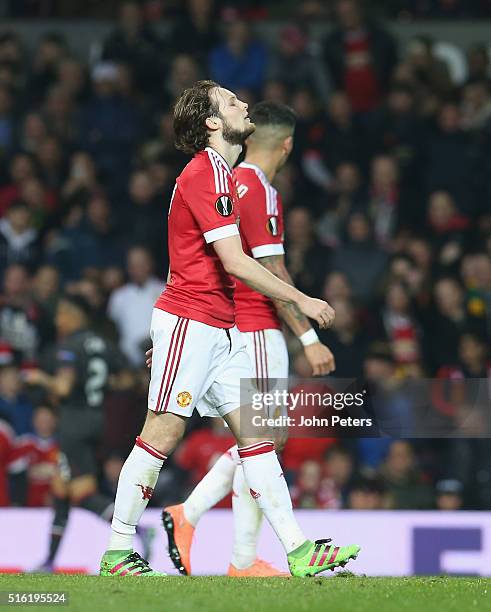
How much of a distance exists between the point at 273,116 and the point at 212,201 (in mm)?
1427

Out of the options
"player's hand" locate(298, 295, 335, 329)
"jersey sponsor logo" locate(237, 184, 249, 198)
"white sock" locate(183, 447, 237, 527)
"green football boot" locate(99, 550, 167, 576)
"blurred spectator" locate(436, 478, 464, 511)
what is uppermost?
"jersey sponsor logo" locate(237, 184, 249, 198)

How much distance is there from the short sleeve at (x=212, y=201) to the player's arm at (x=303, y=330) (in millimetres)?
687

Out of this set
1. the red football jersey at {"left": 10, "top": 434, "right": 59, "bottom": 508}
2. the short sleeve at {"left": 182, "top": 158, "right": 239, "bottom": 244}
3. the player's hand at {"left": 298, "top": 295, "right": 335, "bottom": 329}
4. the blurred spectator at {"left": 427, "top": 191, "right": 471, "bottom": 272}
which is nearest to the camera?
the player's hand at {"left": 298, "top": 295, "right": 335, "bottom": 329}

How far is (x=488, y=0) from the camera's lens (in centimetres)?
1623

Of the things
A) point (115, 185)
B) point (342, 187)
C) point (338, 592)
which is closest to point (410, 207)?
point (342, 187)

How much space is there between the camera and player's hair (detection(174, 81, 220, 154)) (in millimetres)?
7082

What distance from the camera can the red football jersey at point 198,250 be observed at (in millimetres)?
6871

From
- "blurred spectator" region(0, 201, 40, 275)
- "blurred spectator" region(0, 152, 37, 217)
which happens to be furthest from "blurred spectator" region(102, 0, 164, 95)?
"blurred spectator" region(0, 201, 40, 275)

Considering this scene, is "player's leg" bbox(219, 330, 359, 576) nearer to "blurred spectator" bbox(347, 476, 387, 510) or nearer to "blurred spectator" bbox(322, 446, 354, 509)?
"blurred spectator" bbox(347, 476, 387, 510)

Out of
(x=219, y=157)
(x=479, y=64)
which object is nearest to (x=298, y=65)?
(x=479, y=64)

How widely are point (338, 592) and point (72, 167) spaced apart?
29.9 ft

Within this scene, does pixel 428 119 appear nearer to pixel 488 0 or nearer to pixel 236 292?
pixel 488 0

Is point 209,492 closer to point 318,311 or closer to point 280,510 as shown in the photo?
point 280,510

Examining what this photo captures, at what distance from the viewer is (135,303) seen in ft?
43.0
